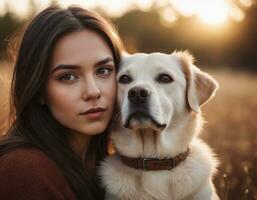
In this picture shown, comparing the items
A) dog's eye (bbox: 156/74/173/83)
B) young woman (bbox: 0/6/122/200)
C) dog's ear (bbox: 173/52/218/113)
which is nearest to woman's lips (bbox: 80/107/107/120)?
young woman (bbox: 0/6/122/200)

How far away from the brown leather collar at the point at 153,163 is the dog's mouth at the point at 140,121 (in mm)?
249

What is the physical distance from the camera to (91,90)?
10.8ft

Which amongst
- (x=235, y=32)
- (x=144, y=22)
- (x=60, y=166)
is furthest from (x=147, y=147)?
(x=144, y=22)

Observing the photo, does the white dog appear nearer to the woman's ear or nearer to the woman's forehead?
the woman's ear

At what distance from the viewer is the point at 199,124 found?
3.99m

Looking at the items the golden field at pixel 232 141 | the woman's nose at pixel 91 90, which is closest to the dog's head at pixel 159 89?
the woman's nose at pixel 91 90

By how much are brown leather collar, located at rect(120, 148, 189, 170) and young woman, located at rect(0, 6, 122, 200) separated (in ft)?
0.99

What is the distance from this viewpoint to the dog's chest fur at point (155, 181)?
3.49 metres

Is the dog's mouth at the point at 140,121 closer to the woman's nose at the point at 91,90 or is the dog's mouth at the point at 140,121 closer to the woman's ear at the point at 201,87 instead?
the woman's nose at the point at 91,90

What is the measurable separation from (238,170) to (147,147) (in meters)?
1.52

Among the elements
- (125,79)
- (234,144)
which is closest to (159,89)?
(125,79)

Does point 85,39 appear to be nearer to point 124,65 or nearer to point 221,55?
point 124,65

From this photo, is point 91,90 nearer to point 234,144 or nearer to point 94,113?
point 94,113

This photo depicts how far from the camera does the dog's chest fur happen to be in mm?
3490
